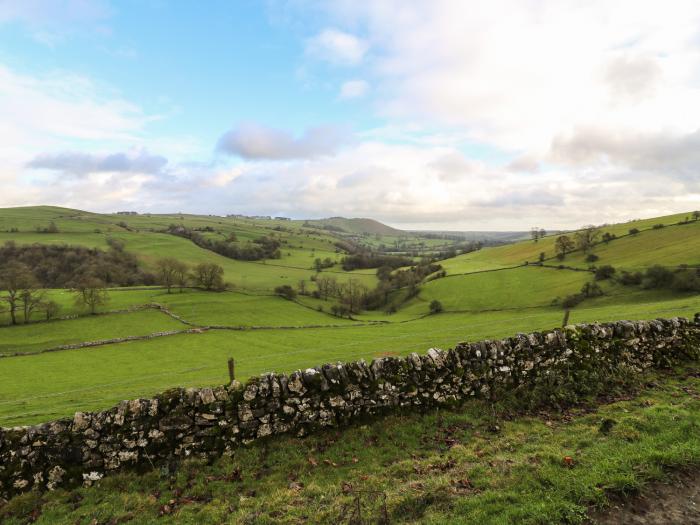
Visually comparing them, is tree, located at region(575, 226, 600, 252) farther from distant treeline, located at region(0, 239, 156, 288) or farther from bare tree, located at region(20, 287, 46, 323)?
bare tree, located at region(20, 287, 46, 323)

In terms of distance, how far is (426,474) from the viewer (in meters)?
7.62

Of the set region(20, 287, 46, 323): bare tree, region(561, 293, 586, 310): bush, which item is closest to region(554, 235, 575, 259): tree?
region(561, 293, 586, 310): bush

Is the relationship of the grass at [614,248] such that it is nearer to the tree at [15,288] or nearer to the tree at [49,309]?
the tree at [49,309]

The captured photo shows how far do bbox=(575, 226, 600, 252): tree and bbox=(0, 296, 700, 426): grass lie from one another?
45888 mm

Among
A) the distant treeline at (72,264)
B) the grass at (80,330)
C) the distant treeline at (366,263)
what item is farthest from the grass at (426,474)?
the distant treeline at (366,263)

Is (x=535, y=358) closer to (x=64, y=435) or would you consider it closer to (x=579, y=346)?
(x=579, y=346)

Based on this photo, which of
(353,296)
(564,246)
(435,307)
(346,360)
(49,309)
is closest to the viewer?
(346,360)

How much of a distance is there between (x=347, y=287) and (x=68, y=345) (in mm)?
67496

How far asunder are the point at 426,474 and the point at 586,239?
108m

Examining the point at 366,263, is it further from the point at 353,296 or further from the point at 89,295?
the point at 89,295

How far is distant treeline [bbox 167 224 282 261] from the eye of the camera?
6038 inches

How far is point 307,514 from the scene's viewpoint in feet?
22.3

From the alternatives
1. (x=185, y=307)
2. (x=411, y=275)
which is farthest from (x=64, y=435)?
(x=411, y=275)

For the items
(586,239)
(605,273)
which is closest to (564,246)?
(586,239)
